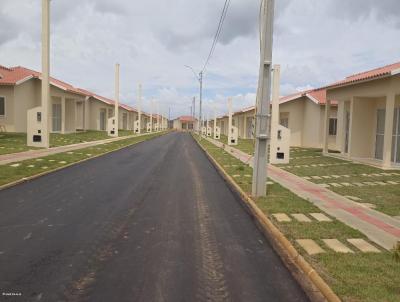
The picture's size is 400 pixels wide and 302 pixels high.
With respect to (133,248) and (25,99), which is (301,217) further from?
(25,99)

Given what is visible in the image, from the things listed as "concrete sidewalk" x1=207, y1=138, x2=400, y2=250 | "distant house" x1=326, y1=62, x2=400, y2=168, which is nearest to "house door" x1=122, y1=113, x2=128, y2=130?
"distant house" x1=326, y1=62, x2=400, y2=168

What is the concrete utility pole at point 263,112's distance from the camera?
10648 millimetres

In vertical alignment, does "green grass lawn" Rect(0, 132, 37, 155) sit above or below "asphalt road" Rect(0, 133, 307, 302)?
above

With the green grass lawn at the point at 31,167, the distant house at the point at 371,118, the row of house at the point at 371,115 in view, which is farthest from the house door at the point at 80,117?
the distant house at the point at 371,118

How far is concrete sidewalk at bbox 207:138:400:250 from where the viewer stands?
283 inches

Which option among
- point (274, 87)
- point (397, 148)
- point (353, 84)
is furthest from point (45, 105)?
point (397, 148)

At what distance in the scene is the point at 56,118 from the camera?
4184 centimetres

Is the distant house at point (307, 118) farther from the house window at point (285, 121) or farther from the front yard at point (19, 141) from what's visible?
the front yard at point (19, 141)

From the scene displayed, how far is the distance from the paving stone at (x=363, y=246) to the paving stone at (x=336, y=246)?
201 millimetres

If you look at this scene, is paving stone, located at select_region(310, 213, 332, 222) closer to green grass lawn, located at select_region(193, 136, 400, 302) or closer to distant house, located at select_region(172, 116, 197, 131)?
green grass lawn, located at select_region(193, 136, 400, 302)

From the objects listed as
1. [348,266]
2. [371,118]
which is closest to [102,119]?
[371,118]

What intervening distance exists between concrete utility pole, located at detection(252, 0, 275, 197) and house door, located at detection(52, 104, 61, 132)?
113 ft

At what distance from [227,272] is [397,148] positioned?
15.6 m

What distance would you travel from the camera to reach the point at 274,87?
18.2 metres
